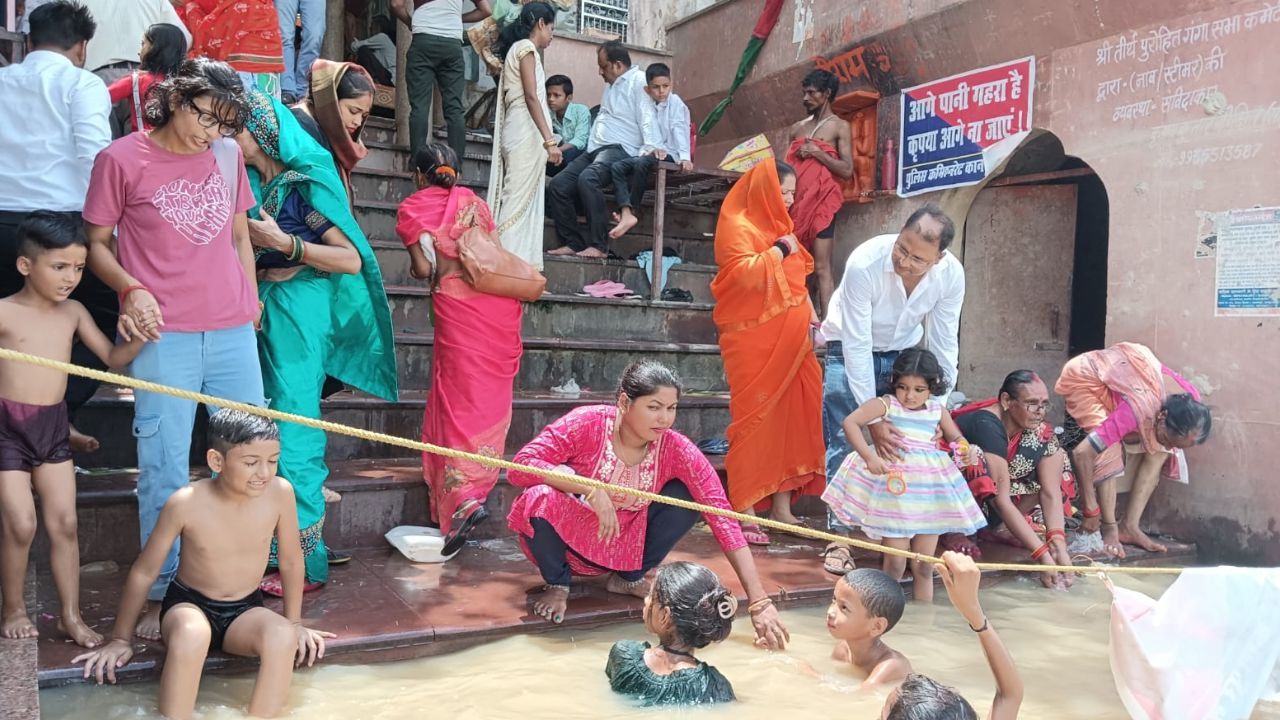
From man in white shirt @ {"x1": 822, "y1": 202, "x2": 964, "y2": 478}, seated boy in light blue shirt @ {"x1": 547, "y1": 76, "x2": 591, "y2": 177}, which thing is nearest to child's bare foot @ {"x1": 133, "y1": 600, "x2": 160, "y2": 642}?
man in white shirt @ {"x1": 822, "y1": 202, "x2": 964, "y2": 478}

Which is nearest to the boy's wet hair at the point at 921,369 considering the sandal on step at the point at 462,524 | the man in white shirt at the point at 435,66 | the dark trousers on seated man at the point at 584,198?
the sandal on step at the point at 462,524

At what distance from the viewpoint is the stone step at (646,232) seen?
22.2 ft

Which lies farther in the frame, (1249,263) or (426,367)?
(426,367)

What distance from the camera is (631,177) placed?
298 inches

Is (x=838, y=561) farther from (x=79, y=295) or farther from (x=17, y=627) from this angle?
(x=79, y=295)

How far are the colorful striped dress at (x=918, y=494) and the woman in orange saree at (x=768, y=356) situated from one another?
0.85m

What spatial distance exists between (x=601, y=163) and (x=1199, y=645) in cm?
566

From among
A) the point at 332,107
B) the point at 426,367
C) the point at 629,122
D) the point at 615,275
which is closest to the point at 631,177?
the point at 629,122

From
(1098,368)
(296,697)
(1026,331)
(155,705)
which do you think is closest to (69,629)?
(155,705)

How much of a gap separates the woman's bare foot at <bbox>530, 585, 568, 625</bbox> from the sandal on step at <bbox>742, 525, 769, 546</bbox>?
143 cm

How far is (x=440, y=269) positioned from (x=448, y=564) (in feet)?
4.42

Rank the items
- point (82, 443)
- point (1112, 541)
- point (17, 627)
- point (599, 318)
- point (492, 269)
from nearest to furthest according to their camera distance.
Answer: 1. point (17, 627)
2. point (82, 443)
3. point (492, 269)
4. point (1112, 541)
5. point (599, 318)

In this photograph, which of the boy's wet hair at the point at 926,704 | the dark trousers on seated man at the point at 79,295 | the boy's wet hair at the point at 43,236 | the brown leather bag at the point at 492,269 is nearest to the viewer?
the boy's wet hair at the point at 926,704

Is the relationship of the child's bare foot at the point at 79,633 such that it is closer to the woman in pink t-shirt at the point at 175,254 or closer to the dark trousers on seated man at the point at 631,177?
the woman in pink t-shirt at the point at 175,254
